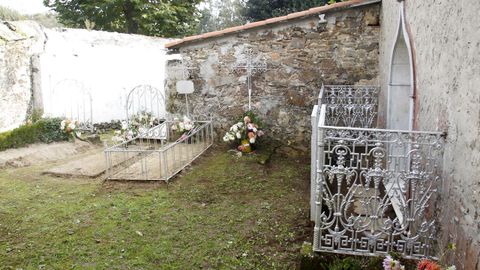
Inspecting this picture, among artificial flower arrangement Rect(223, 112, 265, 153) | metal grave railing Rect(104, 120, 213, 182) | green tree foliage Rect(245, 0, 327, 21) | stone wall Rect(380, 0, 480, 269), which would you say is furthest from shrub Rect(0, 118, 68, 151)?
green tree foliage Rect(245, 0, 327, 21)

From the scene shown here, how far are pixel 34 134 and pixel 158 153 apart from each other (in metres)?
2.98

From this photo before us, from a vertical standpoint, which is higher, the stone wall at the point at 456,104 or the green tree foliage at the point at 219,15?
the green tree foliage at the point at 219,15

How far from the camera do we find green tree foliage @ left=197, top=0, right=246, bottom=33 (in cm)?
2630

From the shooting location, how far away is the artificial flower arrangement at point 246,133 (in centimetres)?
746

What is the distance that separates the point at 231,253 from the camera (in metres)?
3.90

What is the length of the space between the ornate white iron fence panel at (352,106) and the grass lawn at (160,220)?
114 cm

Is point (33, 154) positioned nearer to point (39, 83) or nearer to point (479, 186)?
point (39, 83)

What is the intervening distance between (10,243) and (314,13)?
5.97 m

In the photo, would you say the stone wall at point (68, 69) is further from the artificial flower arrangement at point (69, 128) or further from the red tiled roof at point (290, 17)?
the red tiled roof at point (290, 17)

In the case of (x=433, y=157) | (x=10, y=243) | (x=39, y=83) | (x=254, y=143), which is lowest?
(x=10, y=243)

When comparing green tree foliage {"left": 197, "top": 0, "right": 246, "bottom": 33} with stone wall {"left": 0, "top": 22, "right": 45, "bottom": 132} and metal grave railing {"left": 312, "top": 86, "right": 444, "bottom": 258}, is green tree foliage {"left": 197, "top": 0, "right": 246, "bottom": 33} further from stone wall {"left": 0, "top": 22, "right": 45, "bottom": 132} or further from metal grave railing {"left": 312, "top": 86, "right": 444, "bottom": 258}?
metal grave railing {"left": 312, "top": 86, "right": 444, "bottom": 258}

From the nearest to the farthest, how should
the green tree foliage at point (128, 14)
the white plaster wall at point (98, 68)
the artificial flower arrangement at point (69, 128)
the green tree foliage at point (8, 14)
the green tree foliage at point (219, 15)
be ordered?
1. the artificial flower arrangement at point (69, 128)
2. the white plaster wall at point (98, 68)
3. the green tree foliage at point (128, 14)
4. the green tree foliage at point (8, 14)
5. the green tree foliage at point (219, 15)

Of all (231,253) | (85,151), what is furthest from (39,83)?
(231,253)

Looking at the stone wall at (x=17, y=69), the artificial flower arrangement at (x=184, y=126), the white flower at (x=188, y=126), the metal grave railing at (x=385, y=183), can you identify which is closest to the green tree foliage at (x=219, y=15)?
the stone wall at (x=17, y=69)
